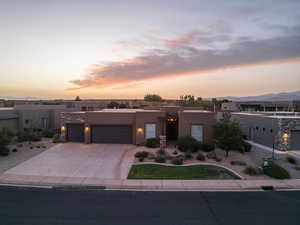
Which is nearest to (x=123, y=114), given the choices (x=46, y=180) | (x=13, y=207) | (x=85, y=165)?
(x=85, y=165)

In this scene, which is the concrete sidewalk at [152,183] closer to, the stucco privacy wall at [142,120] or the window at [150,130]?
the stucco privacy wall at [142,120]

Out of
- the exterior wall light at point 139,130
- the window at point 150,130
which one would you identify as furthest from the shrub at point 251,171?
the exterior wall light at point 139,130

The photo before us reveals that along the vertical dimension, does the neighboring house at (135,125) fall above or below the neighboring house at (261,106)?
below

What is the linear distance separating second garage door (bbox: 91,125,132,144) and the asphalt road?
1196 centimetres

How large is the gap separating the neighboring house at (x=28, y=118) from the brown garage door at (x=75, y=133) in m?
6.36

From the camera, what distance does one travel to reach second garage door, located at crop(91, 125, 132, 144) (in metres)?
22.8

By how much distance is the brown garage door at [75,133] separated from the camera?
2354cm

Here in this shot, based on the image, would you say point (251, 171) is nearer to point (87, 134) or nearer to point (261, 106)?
point (87, 134)

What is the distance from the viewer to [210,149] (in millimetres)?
19078

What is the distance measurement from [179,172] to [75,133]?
14.7 m

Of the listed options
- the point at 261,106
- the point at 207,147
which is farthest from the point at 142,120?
the point at 261,106

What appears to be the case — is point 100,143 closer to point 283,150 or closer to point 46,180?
point 46,180

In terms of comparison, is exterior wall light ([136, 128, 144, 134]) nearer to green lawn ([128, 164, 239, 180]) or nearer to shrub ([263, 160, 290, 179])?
green lawn ([128, 164, 239, 180])

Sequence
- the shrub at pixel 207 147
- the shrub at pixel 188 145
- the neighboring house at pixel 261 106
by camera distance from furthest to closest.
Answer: the neighboring house at pixel 261 106 < the shrub at pixel 207 147 < the shrub at pixel 188 145
